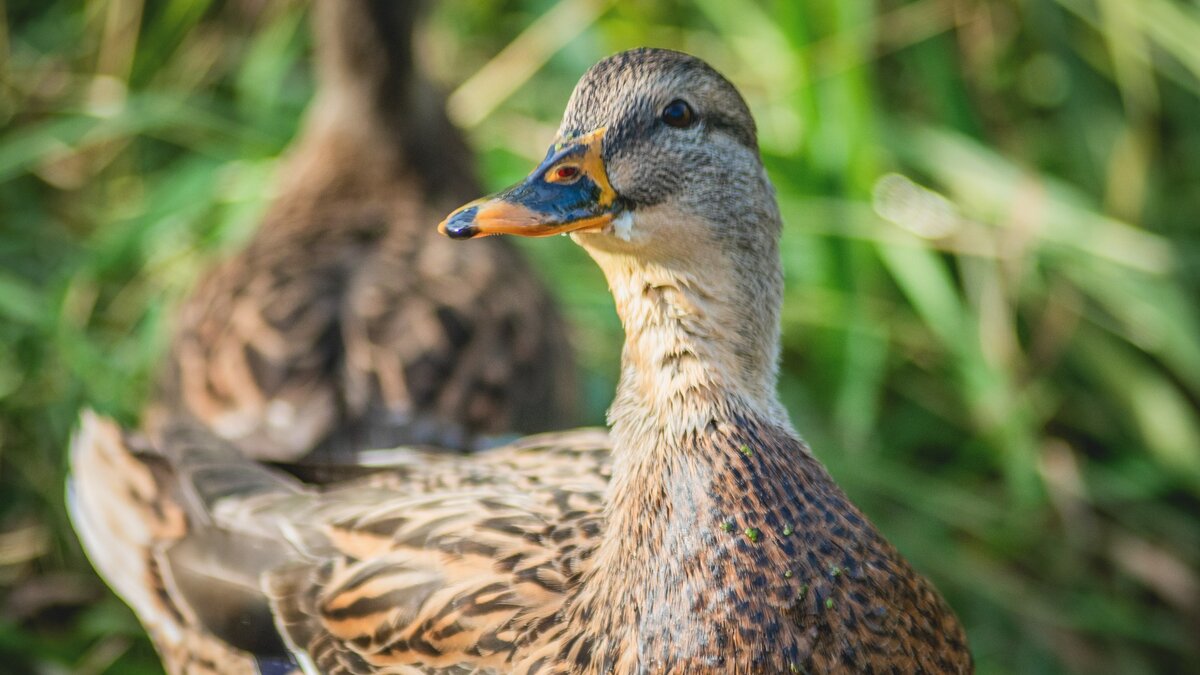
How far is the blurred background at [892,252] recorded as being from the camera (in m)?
2.99

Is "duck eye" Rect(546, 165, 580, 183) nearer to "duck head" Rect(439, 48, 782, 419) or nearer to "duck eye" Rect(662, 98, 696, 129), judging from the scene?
"duck head" Rect(439, 48, 782, 419)

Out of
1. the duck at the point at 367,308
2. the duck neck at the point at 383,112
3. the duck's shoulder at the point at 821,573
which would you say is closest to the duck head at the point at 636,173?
the duck's shoulder at the point at 821,573

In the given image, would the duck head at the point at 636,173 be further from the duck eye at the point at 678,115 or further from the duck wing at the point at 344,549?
the duck wing at the point at 344,549

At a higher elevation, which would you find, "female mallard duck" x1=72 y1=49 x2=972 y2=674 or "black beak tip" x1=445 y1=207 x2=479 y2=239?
"black beak tip" x1=445 y1=207 x2=479 y2=239

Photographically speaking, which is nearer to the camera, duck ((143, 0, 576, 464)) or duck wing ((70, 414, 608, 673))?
duck wing ((70, 414, 608, 673))

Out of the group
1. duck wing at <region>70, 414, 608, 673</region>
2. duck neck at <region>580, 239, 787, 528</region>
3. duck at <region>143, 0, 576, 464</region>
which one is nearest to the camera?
duck neck at <region>580, 239, 787, 528</region>

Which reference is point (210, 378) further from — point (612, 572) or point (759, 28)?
point (759, 28)

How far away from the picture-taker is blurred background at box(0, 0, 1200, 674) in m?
2.99

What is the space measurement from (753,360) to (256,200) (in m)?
2.02

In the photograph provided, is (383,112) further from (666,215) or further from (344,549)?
(666,215)

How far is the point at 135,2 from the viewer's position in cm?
356

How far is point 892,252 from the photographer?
311cm

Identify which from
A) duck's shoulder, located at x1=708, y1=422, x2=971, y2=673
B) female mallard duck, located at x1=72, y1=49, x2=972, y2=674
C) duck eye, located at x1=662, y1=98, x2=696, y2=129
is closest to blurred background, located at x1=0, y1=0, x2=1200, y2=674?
female mallard duck, located at x1=72, y1=49, x2=972, y2=674

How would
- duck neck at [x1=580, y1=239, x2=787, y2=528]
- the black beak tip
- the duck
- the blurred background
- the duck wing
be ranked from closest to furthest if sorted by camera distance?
1. the black beak tip
2. duck neck at [x1=580, y1=239, x2=787, y2=528]
3. the duck wing
4. the duck
5. the blurred background
